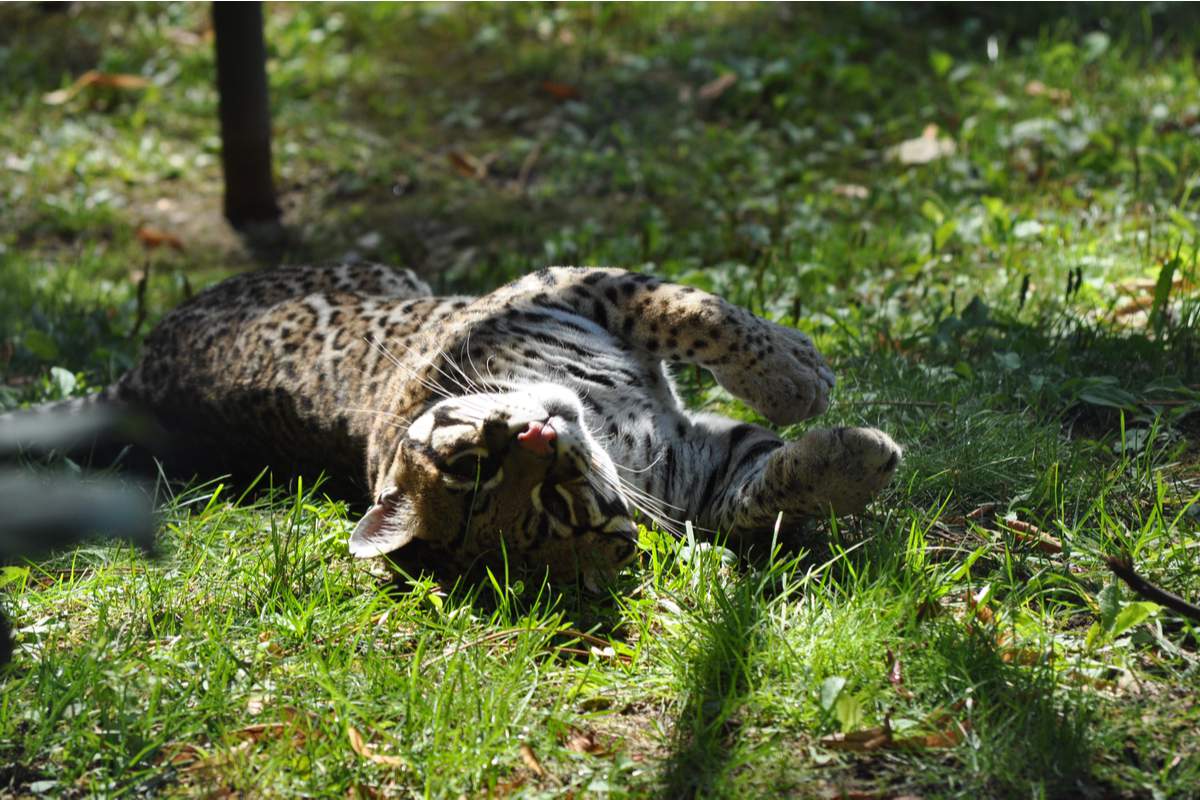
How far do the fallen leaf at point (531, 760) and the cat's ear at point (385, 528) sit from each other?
3.07 ft

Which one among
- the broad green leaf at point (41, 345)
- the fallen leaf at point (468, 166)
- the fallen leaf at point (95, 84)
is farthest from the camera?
the fallen leaf at point (95, 84)

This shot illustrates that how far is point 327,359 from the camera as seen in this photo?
4.97m

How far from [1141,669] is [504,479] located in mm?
1883

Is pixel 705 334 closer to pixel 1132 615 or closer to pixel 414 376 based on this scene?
pixel 414 376

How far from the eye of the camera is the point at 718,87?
9.01 metres

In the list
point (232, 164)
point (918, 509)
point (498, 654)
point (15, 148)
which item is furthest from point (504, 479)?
point (15, 148)

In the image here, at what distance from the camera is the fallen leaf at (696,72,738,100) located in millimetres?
9008

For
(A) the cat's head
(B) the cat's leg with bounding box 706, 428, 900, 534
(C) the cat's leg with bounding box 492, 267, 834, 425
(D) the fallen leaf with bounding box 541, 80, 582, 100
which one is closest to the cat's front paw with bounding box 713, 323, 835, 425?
(C) the cat's leg with bounding box 492, 267, 834, 425

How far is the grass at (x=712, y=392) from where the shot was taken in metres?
3.04

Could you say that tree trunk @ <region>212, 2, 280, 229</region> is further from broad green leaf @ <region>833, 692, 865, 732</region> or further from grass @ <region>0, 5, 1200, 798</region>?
broad green leaf @ <region>833, 692, 865, 732</region>

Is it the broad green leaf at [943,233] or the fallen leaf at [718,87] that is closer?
the broad green leaf at [943,233]

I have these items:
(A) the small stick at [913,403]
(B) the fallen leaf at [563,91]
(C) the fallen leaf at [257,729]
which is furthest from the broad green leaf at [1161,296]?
(B) the fallen leaf at [563,91]

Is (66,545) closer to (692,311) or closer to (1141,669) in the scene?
(692,311)

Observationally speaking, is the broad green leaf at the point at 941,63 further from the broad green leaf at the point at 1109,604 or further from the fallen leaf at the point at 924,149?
the broad green leaf at the point at 1109,604
